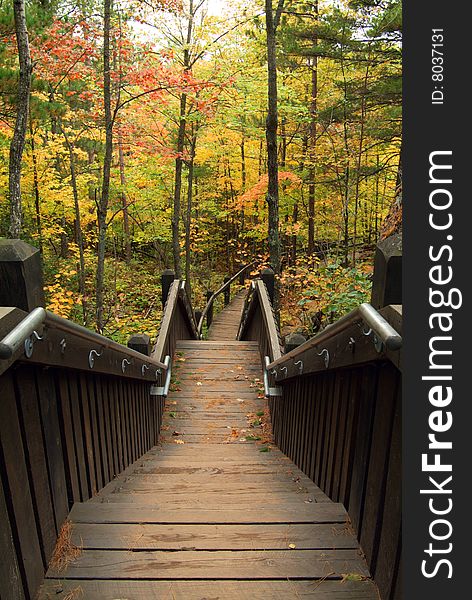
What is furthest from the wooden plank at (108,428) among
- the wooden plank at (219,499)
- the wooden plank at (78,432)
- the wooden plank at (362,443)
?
the wooden plank at (362,443)

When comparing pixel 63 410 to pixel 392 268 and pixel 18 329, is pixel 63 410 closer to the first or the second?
pixel 18 329

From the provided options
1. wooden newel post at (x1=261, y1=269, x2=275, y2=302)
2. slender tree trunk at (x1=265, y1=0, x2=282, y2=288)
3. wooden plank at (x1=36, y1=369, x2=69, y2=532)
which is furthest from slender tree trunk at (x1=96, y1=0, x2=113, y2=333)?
wooden plank at (x1=36, y1=369, x2=69, y2=532)

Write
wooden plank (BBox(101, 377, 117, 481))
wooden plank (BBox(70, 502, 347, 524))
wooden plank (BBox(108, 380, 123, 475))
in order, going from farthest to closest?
wooden plank (BBox(108, 380, 123, 475)) → wooden plank (BBox(101, 377, 117, 481)) → wooden plank (BBox(70, 502, 347, 524))

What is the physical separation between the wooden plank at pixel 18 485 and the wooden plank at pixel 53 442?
0.29m

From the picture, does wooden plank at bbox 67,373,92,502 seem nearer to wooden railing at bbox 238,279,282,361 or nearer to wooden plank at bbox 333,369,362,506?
wooden plank at bbox 333,369,362,506

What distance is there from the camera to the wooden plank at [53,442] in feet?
7.28

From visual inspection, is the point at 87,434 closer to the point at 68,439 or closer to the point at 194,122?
the point at 68,439

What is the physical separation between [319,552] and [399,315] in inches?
52.5

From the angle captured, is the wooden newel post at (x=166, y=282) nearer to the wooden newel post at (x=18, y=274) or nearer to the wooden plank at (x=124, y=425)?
the wooden plank at (x=124, y=425)

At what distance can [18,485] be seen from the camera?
6.04 ft

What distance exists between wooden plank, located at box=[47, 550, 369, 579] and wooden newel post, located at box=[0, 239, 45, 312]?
1225mm

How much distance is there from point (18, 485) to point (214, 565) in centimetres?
99

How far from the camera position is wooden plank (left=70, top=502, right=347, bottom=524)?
8.52 feet

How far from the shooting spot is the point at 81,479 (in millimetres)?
2760
